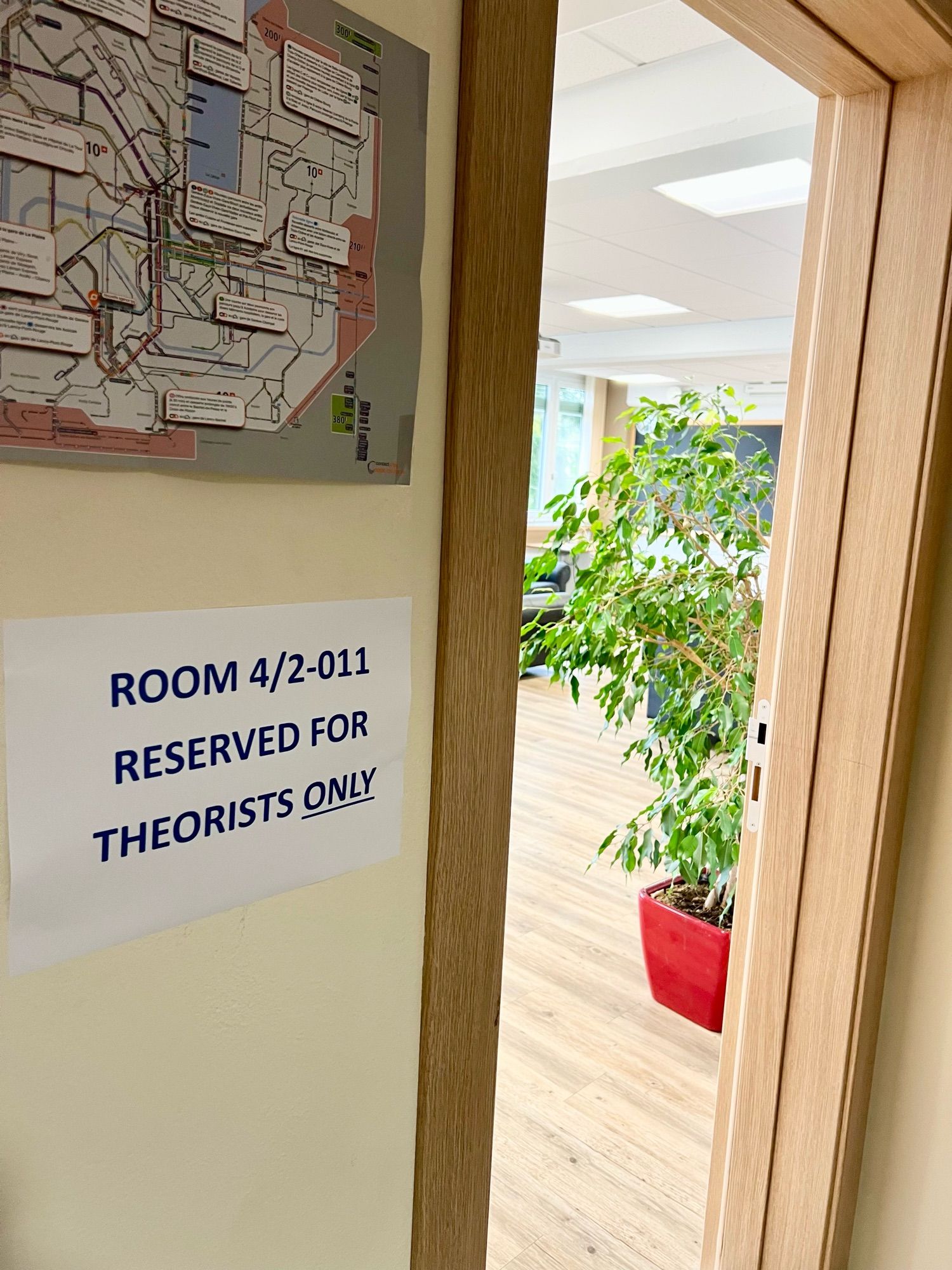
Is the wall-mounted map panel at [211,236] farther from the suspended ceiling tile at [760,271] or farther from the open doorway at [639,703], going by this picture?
the suspended ceiling tile at [760,271]

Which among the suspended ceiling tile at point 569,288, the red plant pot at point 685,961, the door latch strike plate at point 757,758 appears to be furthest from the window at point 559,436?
the door latch strike plate at point 757,758

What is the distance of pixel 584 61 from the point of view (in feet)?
9.65

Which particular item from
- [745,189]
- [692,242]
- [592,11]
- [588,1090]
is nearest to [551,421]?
[692,242]

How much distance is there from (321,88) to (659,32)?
267 cm

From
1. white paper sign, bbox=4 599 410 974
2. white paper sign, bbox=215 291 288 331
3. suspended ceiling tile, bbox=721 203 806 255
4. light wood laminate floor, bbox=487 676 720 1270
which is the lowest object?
light wood laminate floor, bbox=487 676 720 1270

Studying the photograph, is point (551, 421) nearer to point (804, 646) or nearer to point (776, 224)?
point (776, 224)

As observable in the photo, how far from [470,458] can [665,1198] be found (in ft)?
6.30

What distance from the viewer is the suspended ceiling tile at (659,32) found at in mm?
2570

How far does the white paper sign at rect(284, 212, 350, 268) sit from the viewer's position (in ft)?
1.80

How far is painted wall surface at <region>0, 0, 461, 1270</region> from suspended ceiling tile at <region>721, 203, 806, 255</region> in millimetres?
3970

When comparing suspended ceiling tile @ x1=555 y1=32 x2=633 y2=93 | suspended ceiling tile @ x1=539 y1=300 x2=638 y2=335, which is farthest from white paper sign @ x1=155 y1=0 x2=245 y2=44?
suspended ceiling tile @ x1=539 y1=300 x2=638 y2=335

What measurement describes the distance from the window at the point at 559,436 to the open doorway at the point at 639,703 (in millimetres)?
5970

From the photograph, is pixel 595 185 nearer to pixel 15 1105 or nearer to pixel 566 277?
pixel 566 277

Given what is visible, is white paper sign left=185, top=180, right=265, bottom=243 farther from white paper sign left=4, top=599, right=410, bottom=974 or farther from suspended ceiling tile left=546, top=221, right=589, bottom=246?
suspended ceiling tile left=546, top=221, right=589, bottom=246
